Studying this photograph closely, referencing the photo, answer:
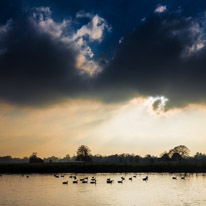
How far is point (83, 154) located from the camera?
159875 millimetres

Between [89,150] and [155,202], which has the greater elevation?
[89,150]

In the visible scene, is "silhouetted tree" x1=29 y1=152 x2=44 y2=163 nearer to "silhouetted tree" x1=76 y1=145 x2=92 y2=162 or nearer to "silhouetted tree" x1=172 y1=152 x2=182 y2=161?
"silhouetted tree" x1=76 y1=145 x2=92 y2=162

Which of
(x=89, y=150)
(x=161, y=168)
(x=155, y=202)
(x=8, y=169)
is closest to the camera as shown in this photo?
(x=155, y=202)

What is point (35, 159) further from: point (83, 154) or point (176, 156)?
point (176, 156)

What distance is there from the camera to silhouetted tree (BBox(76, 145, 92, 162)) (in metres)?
158

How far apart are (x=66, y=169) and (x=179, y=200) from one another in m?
61.6

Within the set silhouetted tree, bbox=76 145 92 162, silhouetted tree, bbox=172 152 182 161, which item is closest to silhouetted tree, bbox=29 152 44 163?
silhouetted tree, bbox=76 145 92 162

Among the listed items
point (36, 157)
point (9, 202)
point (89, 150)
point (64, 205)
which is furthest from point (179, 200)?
point (36, 157)

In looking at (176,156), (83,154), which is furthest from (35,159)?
(176,156)

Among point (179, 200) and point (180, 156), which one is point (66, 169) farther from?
point (180, 156)

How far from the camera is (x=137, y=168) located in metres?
100

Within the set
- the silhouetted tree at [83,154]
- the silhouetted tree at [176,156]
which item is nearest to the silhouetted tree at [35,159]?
the silhouetted tree at [83,154]

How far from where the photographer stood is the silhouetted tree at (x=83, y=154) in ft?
519

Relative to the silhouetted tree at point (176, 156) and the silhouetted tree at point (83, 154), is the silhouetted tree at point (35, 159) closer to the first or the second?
the silhouetted tree at point (83, 154)
